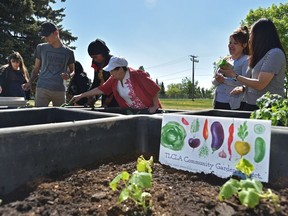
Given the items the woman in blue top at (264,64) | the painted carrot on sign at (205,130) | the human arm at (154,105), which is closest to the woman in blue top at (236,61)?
the woman in blue top at (264,64)

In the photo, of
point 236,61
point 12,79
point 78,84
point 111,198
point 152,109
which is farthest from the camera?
point 12,79

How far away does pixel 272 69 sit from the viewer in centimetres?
260

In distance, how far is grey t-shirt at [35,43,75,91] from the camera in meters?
4.36

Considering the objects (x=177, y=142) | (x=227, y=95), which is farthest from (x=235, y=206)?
(x=227, y=95)

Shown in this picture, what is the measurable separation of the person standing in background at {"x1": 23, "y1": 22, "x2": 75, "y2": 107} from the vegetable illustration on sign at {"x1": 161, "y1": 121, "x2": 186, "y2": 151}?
9.25ft

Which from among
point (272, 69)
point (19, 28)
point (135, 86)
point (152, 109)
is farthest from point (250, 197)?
point (19, 28)

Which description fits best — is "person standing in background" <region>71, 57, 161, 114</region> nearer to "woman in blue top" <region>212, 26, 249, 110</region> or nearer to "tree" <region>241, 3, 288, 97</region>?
"woman in blue top" <region>212, 26, 249, 110</region>

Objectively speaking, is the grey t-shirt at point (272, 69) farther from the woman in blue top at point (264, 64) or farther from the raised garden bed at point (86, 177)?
the raised garden bed at point (86, 177)

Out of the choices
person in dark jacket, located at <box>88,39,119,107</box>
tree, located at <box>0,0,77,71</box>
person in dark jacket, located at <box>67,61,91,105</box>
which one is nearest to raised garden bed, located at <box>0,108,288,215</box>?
person in dark jacket, located at <box>88,39,119,107</box>

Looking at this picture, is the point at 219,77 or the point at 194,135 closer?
the point at 194,135

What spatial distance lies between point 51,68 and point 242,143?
337 cm

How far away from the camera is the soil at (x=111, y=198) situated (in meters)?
1.23

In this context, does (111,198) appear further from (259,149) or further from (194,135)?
(259,149)

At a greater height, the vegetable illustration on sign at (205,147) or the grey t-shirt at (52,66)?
the grey t-shirt at (52,66)
